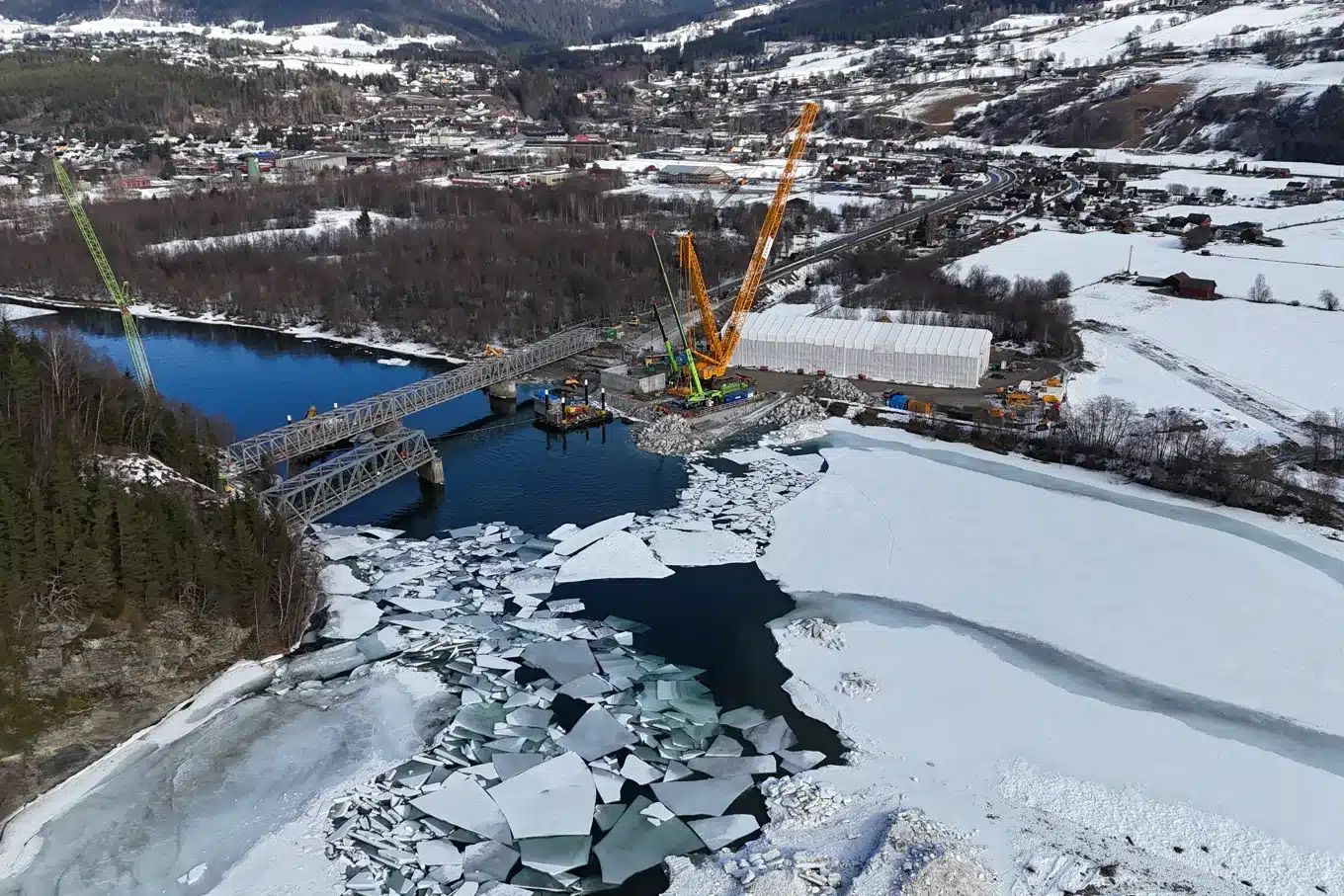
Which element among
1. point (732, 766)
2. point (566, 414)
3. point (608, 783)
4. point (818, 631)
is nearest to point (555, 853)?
point (608, 783)

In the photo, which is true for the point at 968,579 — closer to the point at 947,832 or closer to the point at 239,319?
the point at 947,832

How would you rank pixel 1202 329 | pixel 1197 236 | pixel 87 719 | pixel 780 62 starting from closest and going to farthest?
1. pixel 87 719
2. pixel 1202 329
3. pixel 1197 236
4. pixel 780 62

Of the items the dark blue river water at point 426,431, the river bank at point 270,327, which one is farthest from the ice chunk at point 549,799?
Answer: the river bank at point 270,327

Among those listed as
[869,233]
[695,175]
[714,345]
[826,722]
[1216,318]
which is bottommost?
[826,722]

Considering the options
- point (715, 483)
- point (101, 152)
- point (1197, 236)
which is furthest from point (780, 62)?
point (715, 483)

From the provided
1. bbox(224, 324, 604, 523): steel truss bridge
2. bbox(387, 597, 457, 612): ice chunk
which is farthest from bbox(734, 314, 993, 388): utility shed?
bbox(387, 597, 457, 612): ice chunk

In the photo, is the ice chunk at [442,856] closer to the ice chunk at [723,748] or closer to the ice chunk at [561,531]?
the ice chunk at [723,748]

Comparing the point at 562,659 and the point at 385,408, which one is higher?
the point at 385,408

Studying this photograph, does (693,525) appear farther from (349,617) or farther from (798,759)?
(798,759)
